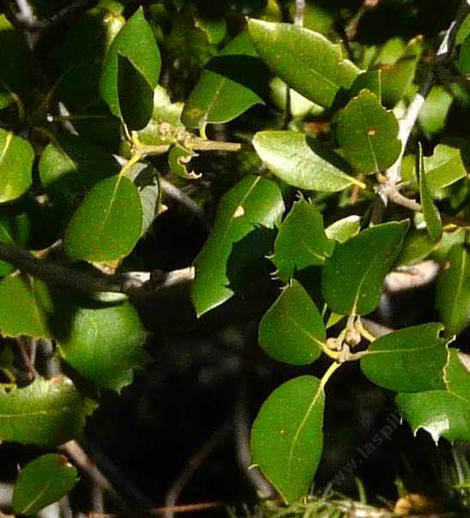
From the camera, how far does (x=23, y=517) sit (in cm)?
141

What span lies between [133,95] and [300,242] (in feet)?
0.58

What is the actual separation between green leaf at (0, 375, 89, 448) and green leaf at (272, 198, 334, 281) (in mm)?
468

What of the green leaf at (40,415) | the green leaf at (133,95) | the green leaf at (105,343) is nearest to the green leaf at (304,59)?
the green leaf at (133,95)

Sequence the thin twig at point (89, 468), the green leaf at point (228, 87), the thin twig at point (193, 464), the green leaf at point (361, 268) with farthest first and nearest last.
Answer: the thin twig at point (193, 464) → the thin twig at point (89, 468) → the green leaf at point (228, 87) → the green leaf at point (361, 268)

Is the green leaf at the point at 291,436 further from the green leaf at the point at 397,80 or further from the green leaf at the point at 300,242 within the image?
the green leaf at the point at 397,80

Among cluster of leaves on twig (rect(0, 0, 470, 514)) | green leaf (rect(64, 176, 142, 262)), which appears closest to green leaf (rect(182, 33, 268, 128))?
cluster of leaves on twig (rect(0, 0, 470, 514))

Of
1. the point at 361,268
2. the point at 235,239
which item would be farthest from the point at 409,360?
the point at 235,239

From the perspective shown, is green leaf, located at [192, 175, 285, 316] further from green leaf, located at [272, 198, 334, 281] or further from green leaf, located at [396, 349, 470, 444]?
green leaf, located at [396, 349, 470, 444]

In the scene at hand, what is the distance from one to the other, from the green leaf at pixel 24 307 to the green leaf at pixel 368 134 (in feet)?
1.37

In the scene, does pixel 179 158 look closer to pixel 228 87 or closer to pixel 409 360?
pixel 228 87

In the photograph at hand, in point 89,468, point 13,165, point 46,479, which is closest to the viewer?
point 13,165

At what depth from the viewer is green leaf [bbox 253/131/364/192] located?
3.00 ft

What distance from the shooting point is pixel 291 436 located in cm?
87

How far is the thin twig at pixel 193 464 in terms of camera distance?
1.72 meters
